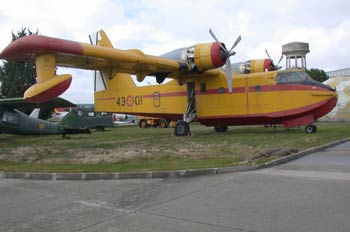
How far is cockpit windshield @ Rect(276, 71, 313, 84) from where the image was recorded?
18.5 metres

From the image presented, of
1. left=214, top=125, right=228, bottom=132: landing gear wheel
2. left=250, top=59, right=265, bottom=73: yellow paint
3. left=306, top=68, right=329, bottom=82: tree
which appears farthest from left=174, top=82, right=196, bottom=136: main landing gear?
left=306, top=68, right=329, bottom=82: tree

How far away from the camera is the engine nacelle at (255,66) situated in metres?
24.9

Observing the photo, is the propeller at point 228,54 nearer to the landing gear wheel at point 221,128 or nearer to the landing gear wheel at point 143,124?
the landing gear wheel at point 221,128

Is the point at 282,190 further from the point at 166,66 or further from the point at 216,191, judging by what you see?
the point at 166,66

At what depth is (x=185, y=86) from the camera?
21609 millimetres

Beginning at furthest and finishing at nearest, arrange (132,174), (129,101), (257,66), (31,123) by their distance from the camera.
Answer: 1. (257,66)
2. (129,101)
3. (31,123)
4. (132,174)

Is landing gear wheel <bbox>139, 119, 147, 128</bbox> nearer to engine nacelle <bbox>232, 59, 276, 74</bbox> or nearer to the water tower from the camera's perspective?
engine nacelle <bbox>232, 59, 276, 74</bbox>

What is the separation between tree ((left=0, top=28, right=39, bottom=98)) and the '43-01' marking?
21008 mm

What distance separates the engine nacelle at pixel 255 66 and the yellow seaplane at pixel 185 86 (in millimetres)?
4870

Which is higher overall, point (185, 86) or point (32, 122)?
point (185, 86)

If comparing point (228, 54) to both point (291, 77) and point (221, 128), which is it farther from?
point (221, 128)

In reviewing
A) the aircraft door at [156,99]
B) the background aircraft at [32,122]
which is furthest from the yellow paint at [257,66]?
the background aircraft at [32,122]

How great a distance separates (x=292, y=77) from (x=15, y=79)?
104 ft

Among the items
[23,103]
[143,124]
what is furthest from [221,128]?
[143,124]
